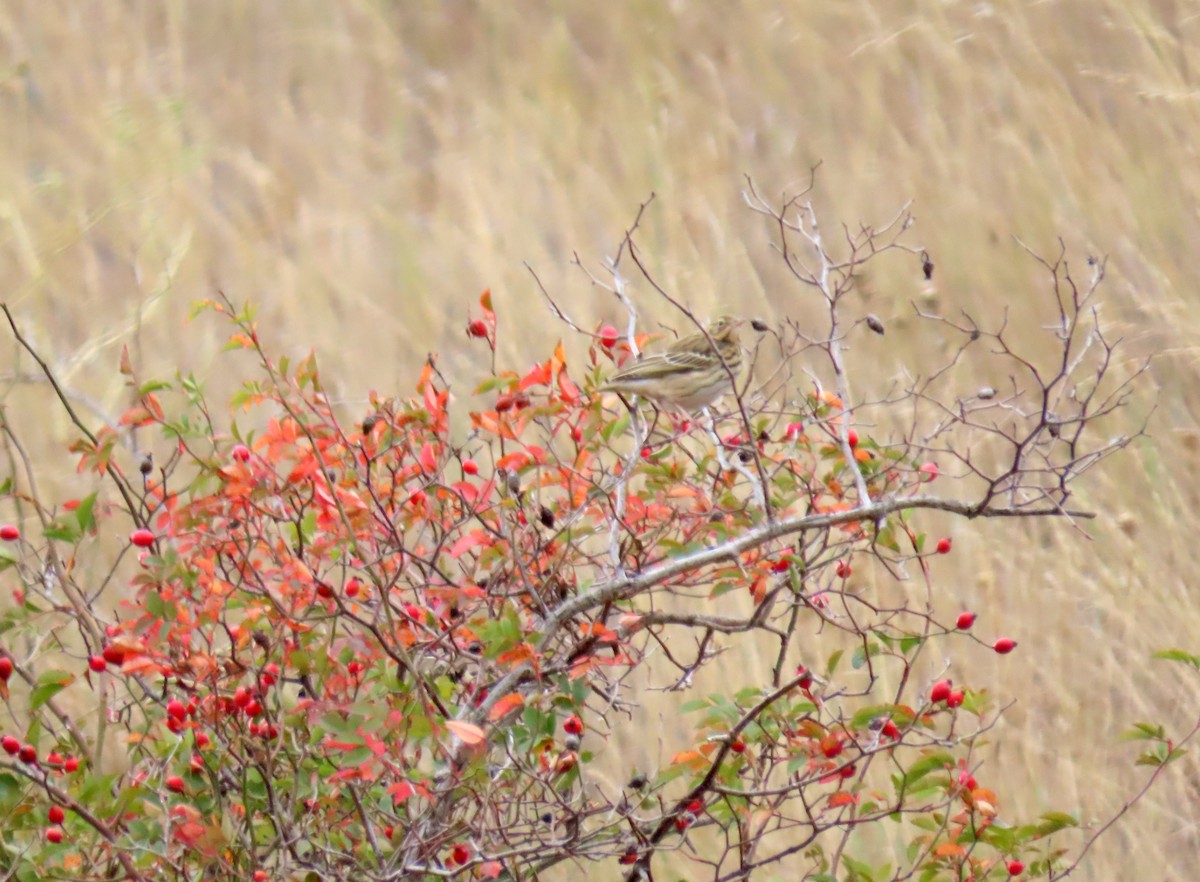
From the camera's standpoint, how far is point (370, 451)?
221cm

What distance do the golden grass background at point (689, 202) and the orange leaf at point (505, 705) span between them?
1.23m

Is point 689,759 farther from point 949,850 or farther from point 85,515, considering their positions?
point 85,515

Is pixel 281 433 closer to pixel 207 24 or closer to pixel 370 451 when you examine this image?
pixel 370 451

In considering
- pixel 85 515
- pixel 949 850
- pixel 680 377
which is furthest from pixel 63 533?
pixel 680 377

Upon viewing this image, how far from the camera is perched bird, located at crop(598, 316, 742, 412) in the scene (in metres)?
2.85

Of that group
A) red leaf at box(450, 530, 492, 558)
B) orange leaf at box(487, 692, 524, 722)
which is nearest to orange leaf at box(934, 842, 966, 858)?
orange leaf at box(487, 692, 524, 722)

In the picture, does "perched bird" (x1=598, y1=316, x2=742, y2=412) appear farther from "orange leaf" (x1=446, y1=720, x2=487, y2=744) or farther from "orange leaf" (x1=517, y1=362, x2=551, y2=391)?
"orange leaf" (x1=446, y1=720, x2=487, y2=744)

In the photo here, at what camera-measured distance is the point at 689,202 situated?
428 centimetres

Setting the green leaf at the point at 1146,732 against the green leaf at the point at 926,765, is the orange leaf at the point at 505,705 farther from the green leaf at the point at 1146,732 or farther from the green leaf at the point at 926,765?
the green leaf at the point at 1146,732

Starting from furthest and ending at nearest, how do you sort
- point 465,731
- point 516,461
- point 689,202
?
point 689,202 < point 516,461 < point 465,731

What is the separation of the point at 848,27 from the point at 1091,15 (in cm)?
87

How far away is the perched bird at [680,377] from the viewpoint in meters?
2.85

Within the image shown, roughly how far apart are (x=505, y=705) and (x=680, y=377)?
4.05 ft

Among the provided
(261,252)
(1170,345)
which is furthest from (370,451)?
(1170,345)
